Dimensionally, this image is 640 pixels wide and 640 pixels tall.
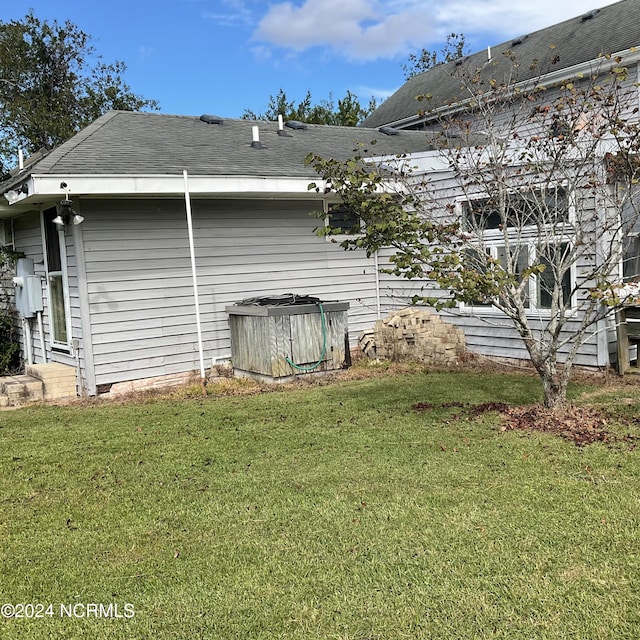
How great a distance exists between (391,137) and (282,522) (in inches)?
401

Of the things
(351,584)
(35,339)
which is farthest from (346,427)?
(35,339)

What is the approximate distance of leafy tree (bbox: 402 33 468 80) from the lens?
31516mm

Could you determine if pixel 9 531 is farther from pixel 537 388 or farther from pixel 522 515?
pixel 537 388

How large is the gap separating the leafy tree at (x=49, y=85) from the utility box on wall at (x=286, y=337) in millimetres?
17175

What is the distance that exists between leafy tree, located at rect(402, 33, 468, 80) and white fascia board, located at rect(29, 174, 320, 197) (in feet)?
83.5

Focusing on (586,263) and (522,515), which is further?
(586,263)

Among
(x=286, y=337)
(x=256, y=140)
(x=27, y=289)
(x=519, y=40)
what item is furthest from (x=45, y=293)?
(x=519, y=40)

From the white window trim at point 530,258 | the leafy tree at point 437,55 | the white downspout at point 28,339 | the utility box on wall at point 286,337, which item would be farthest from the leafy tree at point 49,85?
the white window trim at point 530,258

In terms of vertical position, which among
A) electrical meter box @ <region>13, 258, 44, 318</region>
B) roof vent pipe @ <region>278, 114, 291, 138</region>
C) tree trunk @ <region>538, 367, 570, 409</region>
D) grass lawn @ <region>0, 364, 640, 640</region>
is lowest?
grass lawn @ <region>0, 364, 640, 640</region>

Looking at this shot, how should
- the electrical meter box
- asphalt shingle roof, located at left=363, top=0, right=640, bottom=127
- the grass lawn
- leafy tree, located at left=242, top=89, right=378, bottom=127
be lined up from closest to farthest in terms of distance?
the grass lawn, the electrical meter box, asphalt shingle roof, located at left=363, top=0, right=640, bottom=127, leafy tree, located at left=242, top=89, right=378, bottom=127

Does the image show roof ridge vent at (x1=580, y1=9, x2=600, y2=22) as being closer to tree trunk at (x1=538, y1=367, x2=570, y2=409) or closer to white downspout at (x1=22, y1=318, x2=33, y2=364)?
tree trunk at (x1=538, y1=367, x2=570, y2=409)

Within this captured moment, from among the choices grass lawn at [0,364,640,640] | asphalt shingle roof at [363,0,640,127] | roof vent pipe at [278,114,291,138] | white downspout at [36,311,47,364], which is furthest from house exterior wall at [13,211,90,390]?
asphalt shingle roof at [363,0,640,127]

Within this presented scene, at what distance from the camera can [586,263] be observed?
744cm

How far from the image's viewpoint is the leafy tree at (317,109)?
26.1 m
